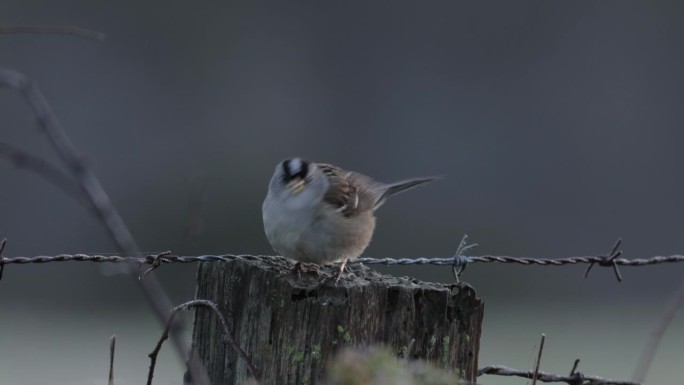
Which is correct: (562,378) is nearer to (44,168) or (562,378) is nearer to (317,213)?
(317,213)

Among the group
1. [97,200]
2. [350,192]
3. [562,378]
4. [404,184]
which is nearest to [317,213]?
[350,192]

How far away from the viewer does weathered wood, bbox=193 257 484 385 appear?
4.30 metres

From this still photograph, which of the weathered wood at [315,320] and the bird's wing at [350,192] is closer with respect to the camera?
the weathered wood at [315,320]

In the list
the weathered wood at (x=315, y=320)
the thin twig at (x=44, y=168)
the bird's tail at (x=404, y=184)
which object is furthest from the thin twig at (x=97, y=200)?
the bird's tail at (x=404, y=184)

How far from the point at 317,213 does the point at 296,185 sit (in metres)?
0.19

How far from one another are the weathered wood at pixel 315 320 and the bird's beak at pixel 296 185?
1658mm

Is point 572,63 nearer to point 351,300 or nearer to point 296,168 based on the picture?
point 296,168

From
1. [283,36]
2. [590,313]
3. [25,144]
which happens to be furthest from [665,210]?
[25,144]

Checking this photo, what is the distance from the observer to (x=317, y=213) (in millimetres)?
6277

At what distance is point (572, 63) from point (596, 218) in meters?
5.80

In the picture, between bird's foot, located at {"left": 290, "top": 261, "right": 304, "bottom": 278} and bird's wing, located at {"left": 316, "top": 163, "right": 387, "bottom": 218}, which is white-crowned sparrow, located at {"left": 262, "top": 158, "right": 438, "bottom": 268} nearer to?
bird's wing, located at {"left": 316, "top": 163, "right": 387, "bottom": 218}

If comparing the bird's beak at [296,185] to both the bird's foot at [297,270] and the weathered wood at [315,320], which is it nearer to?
the bird's foot at [297,270]

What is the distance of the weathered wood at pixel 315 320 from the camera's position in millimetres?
4301

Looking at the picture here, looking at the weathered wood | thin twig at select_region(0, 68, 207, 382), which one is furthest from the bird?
thin twig at select_region(0, 68, 207, 382)
